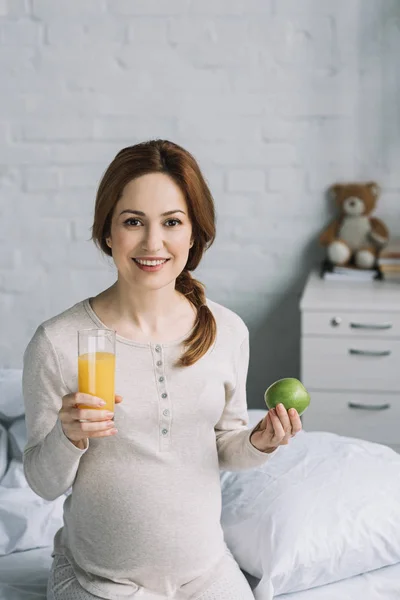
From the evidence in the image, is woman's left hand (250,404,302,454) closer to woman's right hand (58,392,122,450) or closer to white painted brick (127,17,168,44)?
woman's right hand (58,392,122,450)

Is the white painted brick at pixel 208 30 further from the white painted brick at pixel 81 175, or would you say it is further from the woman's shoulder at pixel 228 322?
the woman's shoulder at pixel 228 322

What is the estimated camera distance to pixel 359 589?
5.61 ft

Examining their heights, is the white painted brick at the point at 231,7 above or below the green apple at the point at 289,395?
above

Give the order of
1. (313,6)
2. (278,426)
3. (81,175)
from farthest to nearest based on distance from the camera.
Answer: (81,175), (313,6), (278,426)

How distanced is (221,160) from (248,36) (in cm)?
44

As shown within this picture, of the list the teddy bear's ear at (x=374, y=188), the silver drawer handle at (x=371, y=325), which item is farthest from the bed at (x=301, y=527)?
the teddy bear's ear at (x=374, y=188)

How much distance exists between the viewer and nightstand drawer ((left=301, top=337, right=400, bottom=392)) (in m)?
2.90

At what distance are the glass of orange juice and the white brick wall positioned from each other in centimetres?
211

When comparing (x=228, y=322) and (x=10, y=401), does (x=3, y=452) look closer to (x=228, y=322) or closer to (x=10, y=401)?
(x=10, y=401)

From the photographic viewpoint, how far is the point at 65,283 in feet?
11.5

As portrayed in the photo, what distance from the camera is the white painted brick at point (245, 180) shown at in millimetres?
3354

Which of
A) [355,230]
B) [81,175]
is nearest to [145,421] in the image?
[355,230]

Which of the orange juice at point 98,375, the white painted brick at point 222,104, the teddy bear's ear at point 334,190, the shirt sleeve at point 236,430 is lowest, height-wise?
the shirt sleeve at point 236,430

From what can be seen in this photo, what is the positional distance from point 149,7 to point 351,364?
1445mm
